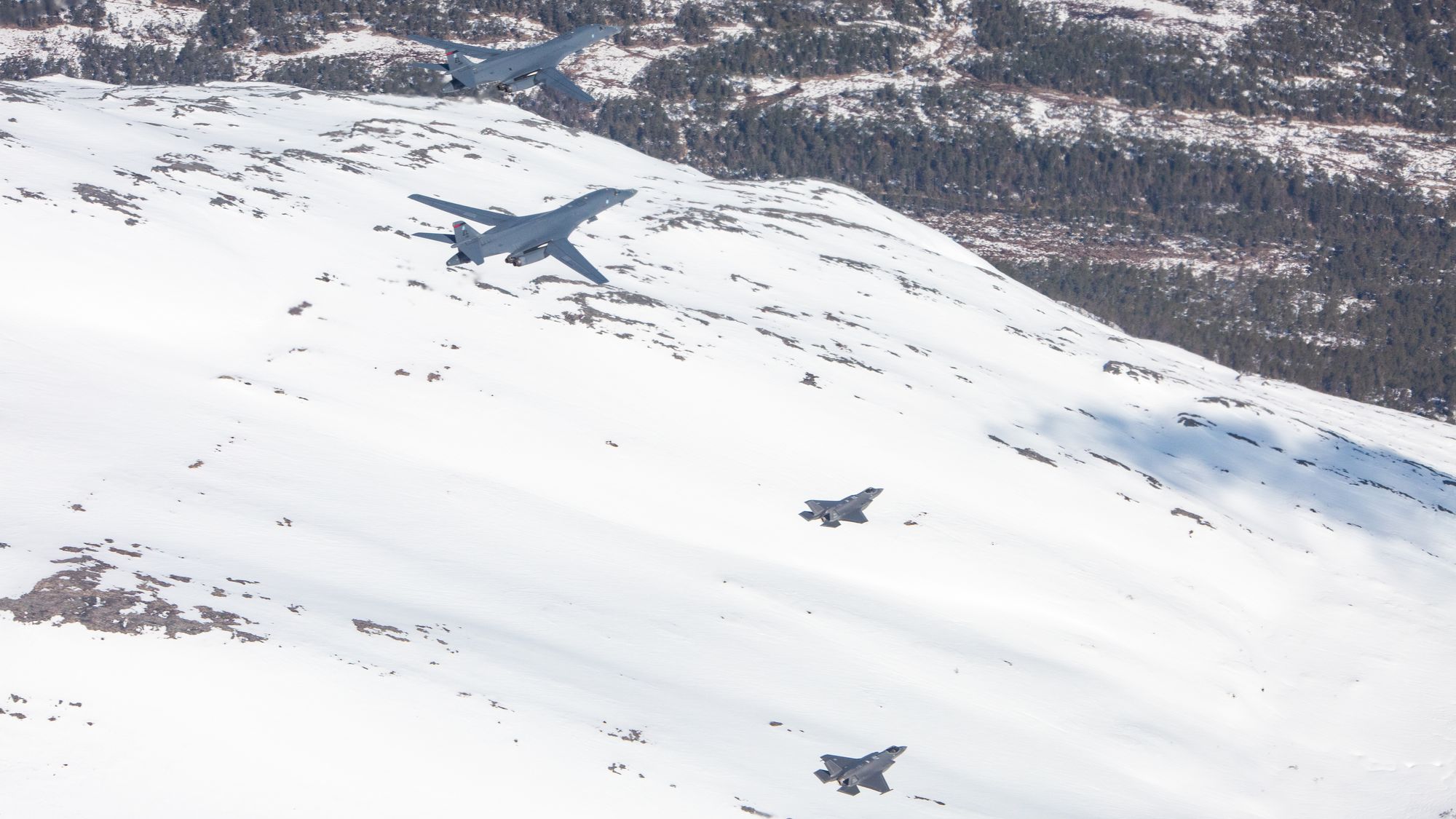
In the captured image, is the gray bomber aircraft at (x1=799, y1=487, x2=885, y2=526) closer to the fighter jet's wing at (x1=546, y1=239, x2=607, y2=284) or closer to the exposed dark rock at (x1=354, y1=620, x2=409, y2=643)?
the fighter jet's wing at (x1=546, y1=239, x2=607, y2=284)

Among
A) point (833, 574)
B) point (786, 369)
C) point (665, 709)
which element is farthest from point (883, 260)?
point (665, 709)

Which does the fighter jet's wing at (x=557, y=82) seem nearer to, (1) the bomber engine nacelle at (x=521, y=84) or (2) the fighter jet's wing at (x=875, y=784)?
(1) the bomber engine nacelle at (x=521, y=84)

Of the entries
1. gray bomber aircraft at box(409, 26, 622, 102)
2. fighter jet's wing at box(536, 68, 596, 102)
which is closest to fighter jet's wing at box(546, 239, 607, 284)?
gray bomber aircraft at box(409, 26, 622, 102)

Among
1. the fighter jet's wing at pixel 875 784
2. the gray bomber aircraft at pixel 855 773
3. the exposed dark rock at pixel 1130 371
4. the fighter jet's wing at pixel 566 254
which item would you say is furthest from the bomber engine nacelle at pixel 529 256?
the exposed dark rock at pixel 1130 371

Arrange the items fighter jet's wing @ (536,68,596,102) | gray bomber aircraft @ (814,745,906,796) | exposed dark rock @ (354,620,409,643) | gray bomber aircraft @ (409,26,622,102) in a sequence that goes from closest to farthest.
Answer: gray bomber aircraft @ (814,745,906,796) → exposed dark rock @ (354,620,409,643) → gray bomber aircraft @ (409,26,622,102) → fighter jet's wing @ (536,68,596,102)

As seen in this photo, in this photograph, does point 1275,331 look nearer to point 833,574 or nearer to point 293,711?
point 833,574
